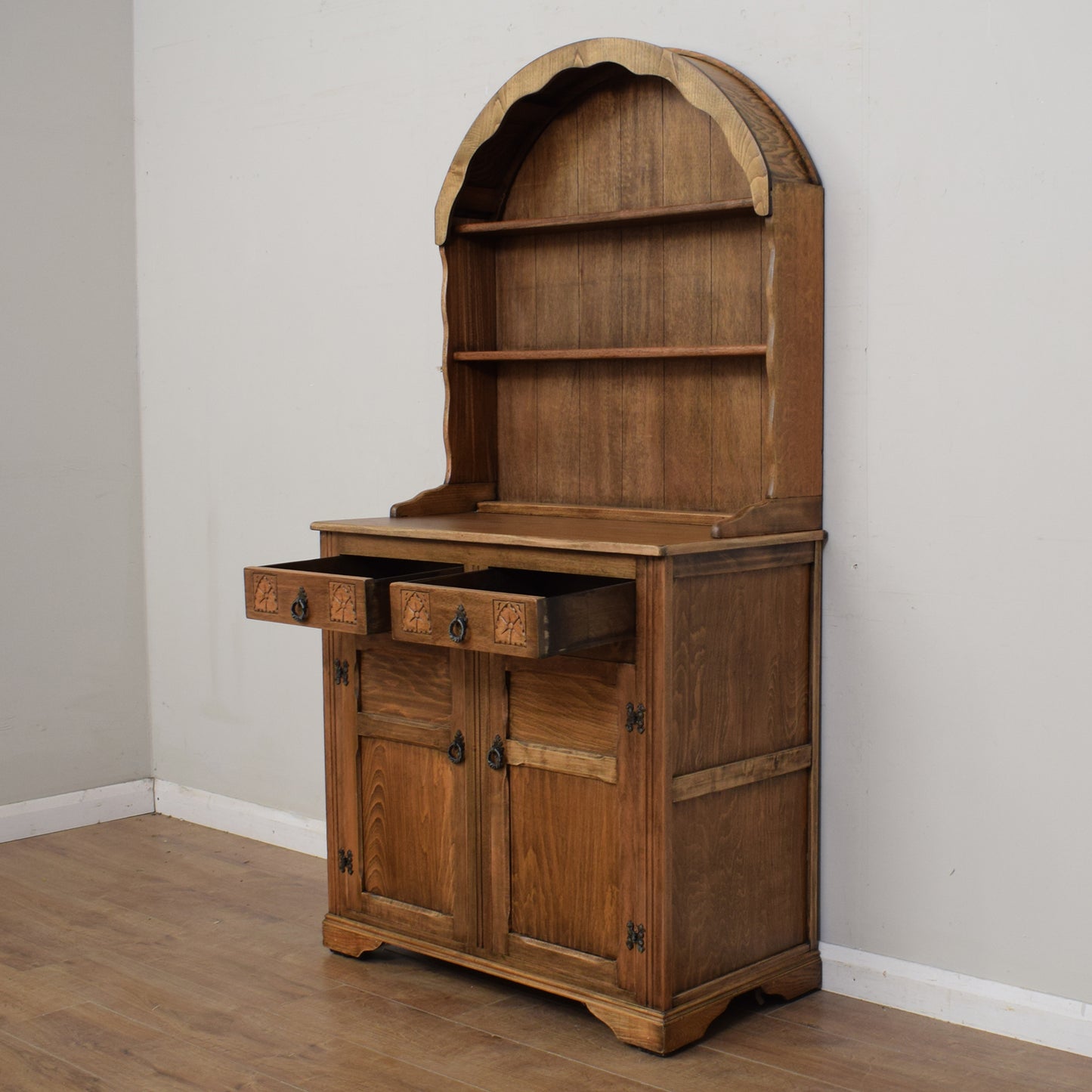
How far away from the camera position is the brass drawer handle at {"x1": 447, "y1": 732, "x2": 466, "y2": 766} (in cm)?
312

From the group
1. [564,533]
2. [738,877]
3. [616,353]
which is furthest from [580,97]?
[738,877]

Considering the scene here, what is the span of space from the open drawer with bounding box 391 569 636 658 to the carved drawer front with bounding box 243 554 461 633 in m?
0.07

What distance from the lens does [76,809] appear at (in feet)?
15.0

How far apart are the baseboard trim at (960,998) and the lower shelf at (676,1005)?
7 cm

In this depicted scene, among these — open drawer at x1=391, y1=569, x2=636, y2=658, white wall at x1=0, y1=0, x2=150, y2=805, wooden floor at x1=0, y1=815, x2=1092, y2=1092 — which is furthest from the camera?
white wall at x1=0, y1=0, x2=150, y2=805

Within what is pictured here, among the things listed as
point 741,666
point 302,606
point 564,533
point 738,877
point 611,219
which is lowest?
point 738,877

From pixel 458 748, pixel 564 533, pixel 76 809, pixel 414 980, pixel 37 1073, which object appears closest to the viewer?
pixel 37 1073

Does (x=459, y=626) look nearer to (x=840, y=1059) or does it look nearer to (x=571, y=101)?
(x=840, y=1059)

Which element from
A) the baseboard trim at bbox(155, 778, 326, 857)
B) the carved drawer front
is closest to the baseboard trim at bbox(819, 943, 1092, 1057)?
the carved drawer front

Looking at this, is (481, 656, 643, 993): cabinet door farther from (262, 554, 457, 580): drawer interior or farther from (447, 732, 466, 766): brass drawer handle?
(262, 554, 457, 580): drawer interior

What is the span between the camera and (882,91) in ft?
9.70

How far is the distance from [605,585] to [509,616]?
314 mm

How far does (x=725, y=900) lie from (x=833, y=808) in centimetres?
39

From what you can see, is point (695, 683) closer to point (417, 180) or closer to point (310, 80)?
point (417, 180)
